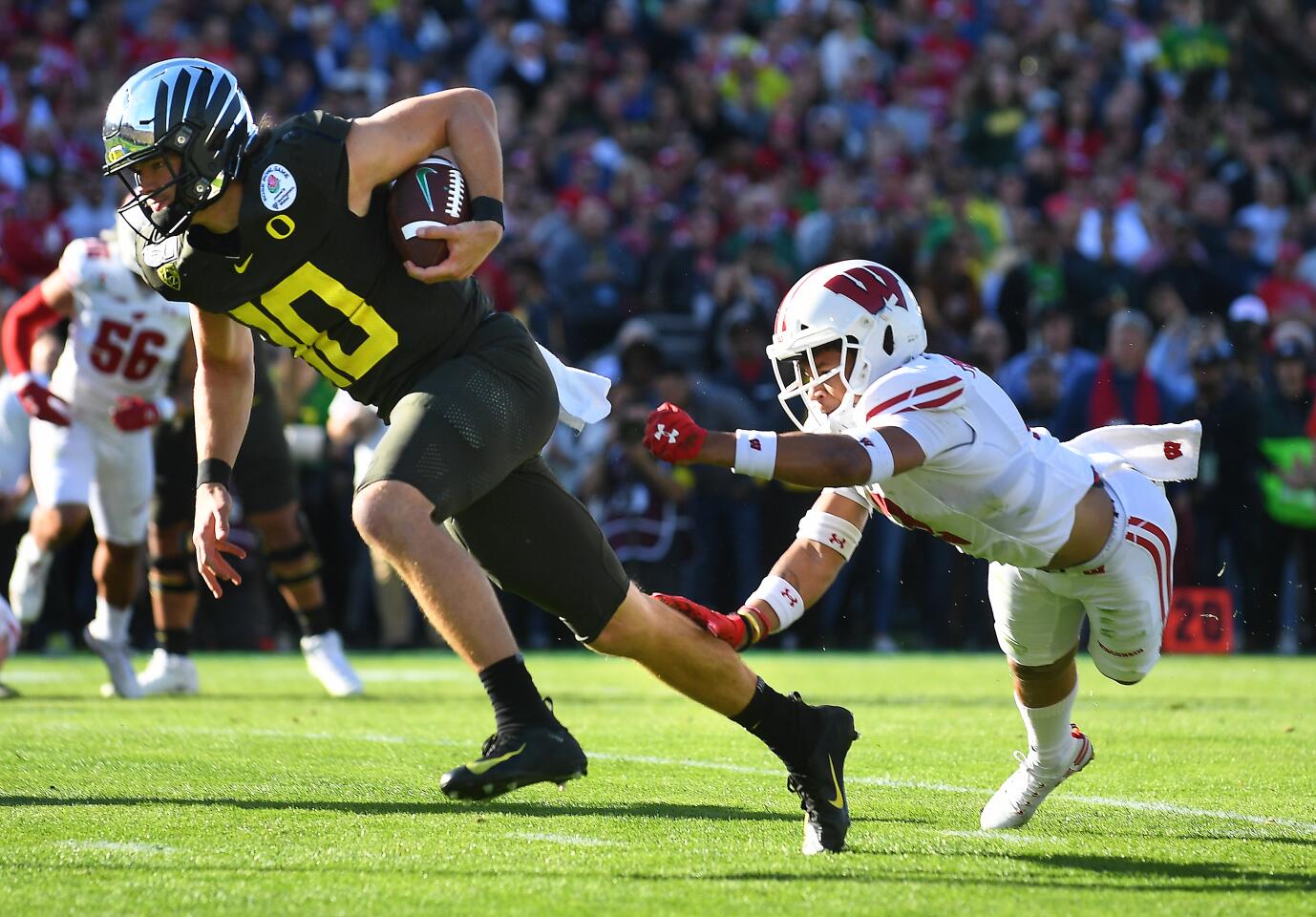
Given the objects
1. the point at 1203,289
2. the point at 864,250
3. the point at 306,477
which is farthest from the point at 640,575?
the point at 1203,289

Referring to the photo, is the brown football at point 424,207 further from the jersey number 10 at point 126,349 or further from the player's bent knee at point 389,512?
the jersey number 10 at point 126,349

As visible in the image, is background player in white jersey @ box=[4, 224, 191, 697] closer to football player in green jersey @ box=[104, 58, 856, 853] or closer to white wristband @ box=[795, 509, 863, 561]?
football player in green jersey @ box=[104, 58, 856, 853]

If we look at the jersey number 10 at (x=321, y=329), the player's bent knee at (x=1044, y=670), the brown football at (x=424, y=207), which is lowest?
the player's bent knee at (x=1044, y=670)

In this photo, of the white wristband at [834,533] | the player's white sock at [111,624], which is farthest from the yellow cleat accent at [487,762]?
the player's white sock at [111,624]

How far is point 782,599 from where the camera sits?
430cm

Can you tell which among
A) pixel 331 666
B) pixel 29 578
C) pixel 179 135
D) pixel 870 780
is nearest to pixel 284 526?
pixel 331 666

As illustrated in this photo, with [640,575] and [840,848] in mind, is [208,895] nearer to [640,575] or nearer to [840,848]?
[840,848]

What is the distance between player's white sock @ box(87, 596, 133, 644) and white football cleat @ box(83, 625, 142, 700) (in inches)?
0.7

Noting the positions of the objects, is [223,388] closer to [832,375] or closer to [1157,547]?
[832,375]

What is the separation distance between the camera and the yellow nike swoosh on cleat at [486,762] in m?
3.46

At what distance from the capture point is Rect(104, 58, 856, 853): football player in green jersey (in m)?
3.95

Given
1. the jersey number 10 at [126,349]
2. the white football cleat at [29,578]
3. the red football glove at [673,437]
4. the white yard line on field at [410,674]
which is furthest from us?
the white yard line on field at [410,674]

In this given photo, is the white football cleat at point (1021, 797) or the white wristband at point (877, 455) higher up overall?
the white wristband at point (877, 455)

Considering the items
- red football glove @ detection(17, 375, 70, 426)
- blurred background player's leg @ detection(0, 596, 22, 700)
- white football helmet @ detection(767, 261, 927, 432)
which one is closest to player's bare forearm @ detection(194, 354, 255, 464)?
white football helmet @ detection(767, 261, 927, 432)
